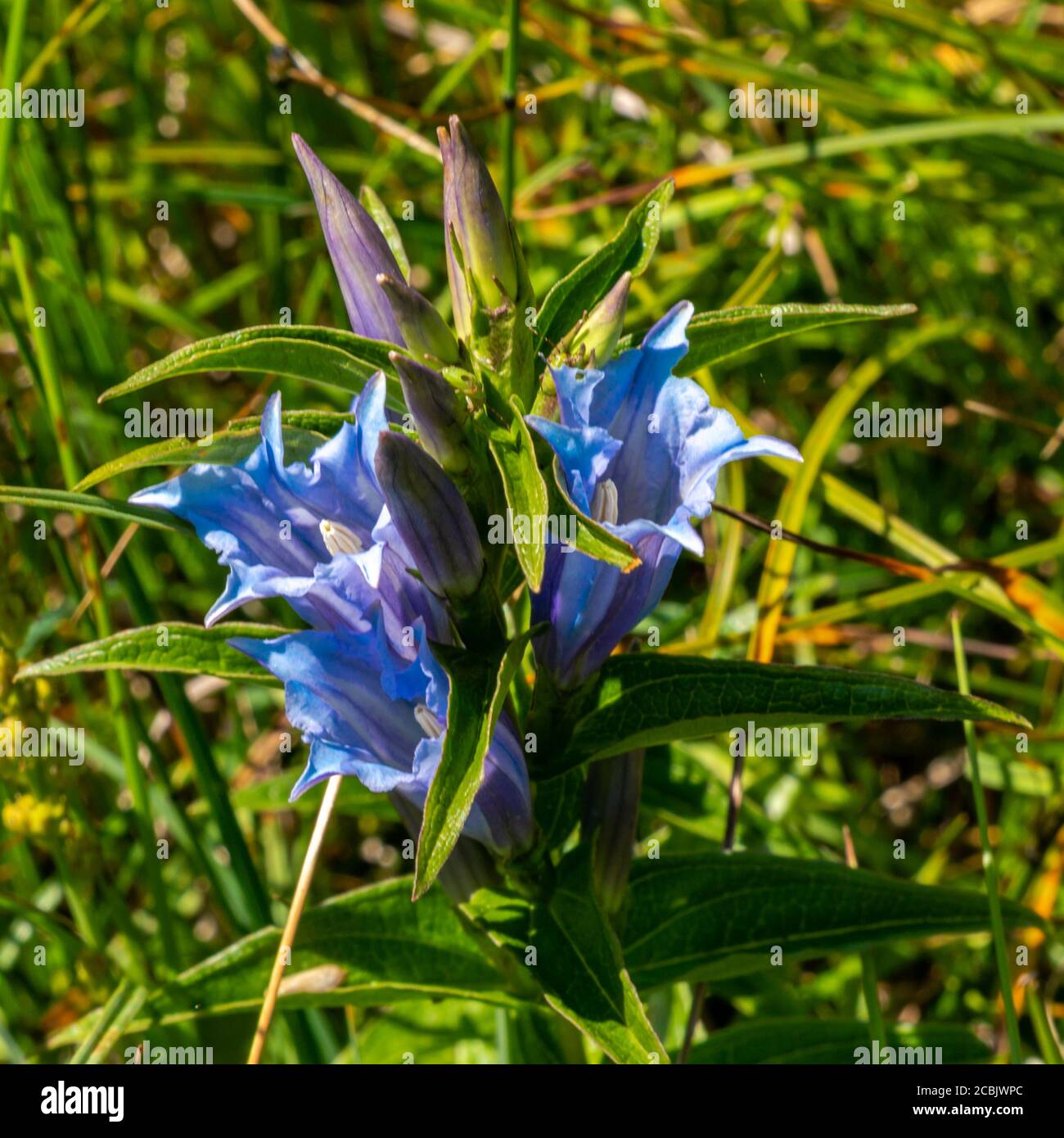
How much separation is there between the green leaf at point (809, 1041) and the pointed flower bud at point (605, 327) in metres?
1.11

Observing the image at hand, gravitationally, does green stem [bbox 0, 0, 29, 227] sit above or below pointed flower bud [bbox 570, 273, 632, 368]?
above

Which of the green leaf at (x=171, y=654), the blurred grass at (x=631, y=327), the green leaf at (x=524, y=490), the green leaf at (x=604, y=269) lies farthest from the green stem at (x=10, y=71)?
the green leaf at (x=524, y=490)

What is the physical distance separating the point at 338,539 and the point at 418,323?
0.84 feet

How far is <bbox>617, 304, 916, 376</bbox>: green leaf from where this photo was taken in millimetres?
1397

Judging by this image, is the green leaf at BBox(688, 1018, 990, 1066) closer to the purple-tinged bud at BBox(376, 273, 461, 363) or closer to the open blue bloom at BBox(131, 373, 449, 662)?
the open blue bloom at BBox(131, 373, 449, 662)

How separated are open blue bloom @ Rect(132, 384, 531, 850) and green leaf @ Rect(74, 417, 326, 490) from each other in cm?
3

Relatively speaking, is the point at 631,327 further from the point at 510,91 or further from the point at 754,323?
the point at 754,323

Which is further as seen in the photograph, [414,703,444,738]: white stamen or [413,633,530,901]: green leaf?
[414,703,444,738]: white stamen

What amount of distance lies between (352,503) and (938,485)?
208 centimetres

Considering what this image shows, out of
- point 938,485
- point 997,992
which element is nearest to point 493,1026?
point 997,992

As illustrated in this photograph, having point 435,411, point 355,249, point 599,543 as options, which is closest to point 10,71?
point 355,249

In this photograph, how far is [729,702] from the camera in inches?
57.3

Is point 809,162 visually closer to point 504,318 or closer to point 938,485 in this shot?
point 938,485

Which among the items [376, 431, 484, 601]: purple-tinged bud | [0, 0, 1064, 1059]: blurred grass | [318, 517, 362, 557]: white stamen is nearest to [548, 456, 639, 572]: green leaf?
[376, 431, 484, 601]: purple-tinged bud
